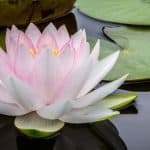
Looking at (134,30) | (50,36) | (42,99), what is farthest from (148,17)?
(42,99)

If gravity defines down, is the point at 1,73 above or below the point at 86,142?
above

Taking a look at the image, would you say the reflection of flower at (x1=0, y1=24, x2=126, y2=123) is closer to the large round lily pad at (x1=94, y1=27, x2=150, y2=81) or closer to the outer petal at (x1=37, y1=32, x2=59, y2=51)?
the outer petal at (x1=37, y1=32, x2=59, y2=51)

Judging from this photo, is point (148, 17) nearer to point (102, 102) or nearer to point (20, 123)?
point (102, 102)

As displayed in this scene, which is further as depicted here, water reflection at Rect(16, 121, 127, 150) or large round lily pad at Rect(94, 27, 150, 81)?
large round lily pad at Rect(94, 27, 150, 81)

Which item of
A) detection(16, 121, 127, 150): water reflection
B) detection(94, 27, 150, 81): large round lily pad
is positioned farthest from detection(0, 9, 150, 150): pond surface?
detection(94, 27, 150, 81): large round lily pad

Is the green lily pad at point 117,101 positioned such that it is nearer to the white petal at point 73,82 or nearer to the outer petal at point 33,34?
the white petal at point 73,82

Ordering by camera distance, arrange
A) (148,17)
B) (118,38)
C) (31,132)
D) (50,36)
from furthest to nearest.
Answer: (148,17) < (118,38) < (50,36) < (31,132)
